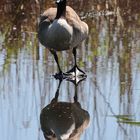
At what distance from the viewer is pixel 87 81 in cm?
682

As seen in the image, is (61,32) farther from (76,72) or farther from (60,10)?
(76,72)

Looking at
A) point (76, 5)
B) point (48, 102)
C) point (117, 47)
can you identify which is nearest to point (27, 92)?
point (48, 102)

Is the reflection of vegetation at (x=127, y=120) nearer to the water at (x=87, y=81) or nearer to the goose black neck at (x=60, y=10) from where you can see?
the water at (x=87, y=81)

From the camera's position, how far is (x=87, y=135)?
5227mm

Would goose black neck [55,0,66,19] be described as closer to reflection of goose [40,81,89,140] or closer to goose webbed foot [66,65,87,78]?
goose webbed foot [66,65,87,78]

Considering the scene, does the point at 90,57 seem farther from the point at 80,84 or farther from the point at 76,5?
the point at 76,5

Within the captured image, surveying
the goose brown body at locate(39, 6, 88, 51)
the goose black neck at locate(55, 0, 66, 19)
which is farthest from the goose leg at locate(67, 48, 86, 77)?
the goose black neck at locate(55, 0, 66, 19)

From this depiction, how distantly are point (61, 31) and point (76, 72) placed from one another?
0.52 meters

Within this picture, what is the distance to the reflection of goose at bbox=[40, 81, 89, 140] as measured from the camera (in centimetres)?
522

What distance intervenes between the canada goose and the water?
0.99 ft

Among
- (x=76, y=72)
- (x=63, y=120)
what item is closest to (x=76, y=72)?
(x=76, y=72)

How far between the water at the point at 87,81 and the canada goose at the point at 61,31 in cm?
30

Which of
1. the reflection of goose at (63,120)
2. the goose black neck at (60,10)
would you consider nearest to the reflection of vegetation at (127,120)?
the reflection of goose at (63,120)

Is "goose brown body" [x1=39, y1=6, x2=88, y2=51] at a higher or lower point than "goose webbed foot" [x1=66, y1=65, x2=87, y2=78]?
higher
